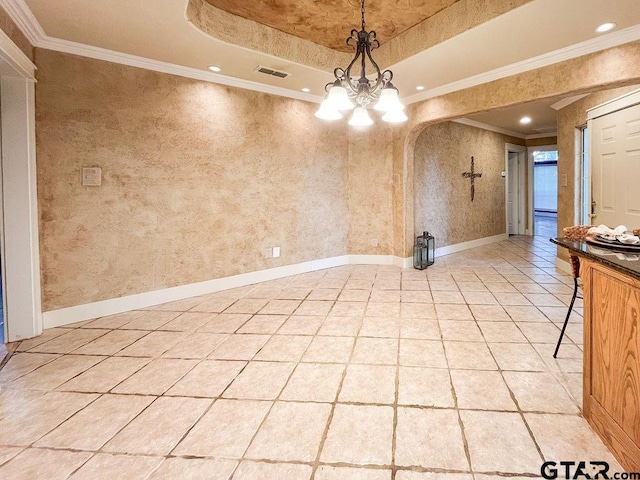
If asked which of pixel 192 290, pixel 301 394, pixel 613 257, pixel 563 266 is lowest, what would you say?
pixel 301 394

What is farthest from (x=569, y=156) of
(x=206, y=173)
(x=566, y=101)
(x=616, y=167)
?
(x=206, y=173)

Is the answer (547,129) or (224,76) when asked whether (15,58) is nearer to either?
(224,76)

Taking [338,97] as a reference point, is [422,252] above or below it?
below

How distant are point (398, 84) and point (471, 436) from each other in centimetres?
417

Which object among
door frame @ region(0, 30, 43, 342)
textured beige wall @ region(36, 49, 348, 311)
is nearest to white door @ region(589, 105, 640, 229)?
textured beige wall @ region(36, 49, 348, 311)

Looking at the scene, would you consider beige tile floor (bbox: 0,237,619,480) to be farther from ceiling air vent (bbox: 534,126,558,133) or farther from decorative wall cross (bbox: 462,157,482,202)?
ceiling air vent (bbox: 534,126,558,133)

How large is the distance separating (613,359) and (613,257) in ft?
1.54

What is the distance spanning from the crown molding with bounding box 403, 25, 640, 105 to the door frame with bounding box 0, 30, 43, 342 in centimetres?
458

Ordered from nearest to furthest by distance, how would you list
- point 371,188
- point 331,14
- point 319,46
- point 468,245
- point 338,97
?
point 338,97, point 331,14, point 319,46, point 371,188, point 468,245

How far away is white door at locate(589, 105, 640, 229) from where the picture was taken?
12.3 feet

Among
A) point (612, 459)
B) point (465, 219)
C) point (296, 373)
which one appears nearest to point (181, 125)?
point (296, 373)

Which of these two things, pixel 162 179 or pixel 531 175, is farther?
pixel 531 175

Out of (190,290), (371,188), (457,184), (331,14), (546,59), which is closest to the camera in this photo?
(331,14)

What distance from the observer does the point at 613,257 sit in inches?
62.2
